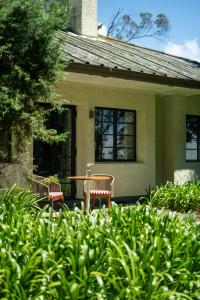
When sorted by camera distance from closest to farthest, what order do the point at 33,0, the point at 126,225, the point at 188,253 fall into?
1. the point at 188,253
2. the point at 126,225
3. the point at 33,0

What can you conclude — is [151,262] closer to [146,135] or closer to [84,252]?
[84,252]

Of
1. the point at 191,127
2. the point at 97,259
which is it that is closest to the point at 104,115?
the point at 191,127

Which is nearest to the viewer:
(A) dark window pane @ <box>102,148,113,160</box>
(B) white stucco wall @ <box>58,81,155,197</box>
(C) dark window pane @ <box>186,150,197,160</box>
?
(B) white stucco wall @ <box>58,81,155,197</box>

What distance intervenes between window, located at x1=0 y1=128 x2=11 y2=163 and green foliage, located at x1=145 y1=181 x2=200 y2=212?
3192mm

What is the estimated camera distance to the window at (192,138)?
47.8 ft

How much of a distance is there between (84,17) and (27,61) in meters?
7.14

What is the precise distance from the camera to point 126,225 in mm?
4910

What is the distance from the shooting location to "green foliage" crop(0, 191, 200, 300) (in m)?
3.60

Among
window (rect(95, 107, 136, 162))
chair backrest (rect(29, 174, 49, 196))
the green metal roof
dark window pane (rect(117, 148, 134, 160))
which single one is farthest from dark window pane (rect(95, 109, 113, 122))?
chair backrest (rect(29, 174, 49, 196))

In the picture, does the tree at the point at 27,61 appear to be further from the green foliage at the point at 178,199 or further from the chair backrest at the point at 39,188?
the green foliage at the point at 178,199

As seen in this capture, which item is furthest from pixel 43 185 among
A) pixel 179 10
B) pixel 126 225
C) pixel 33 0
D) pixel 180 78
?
pixel 179 10

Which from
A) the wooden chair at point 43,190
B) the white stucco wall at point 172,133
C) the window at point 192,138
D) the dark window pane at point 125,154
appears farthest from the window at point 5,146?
the window at point 192,138

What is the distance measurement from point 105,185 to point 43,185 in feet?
6.38

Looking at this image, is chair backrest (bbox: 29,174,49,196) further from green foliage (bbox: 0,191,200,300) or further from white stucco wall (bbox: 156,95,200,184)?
white stucco wall (bbox: 156,95,200,184)
